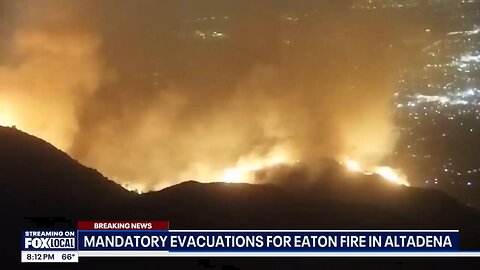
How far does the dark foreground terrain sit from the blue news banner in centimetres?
9

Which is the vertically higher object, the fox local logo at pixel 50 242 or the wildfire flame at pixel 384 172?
the wildfire flame at pixel 384 172

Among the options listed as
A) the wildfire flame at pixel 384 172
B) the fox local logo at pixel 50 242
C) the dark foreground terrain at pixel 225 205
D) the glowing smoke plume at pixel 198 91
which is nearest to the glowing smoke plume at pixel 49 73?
the glowing smoke plume at pixel 198 91

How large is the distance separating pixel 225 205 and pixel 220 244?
60 centimetres

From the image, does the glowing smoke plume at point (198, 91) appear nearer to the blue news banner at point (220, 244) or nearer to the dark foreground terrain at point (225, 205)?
the dark foreground terrain at point (225, 205)

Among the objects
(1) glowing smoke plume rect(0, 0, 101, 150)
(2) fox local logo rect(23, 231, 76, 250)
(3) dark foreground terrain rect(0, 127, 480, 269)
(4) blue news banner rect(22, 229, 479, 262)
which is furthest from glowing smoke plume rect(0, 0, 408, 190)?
(2) fox local logo rect(23, 231, 76, 250)

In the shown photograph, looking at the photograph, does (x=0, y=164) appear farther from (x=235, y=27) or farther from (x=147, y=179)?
(x=235, y=27)

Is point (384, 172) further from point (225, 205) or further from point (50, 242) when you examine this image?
point (50, 242)

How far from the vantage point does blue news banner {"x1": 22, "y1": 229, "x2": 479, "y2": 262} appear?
5.22 meters

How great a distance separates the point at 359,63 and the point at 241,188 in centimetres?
221

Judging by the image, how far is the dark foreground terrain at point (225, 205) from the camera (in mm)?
5301

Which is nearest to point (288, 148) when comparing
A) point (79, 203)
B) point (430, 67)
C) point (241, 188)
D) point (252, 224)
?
point (241, 188)

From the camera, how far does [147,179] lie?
255 inches

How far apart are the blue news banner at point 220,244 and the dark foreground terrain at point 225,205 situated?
0.09 meters
